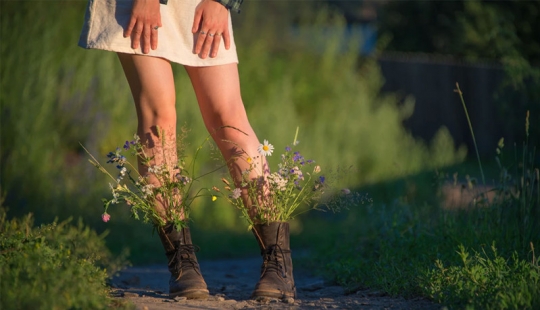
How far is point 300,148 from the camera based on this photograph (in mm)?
8898

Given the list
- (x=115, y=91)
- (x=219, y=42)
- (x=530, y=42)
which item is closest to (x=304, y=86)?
(x=115, y=91)

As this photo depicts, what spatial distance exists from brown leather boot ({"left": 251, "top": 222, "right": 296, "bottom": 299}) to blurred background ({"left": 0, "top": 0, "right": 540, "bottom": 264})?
13.3 inches

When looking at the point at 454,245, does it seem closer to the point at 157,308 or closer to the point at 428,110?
the point at 157,308

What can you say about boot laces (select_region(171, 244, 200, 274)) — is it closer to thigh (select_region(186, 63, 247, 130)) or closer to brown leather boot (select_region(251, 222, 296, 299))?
brown leather boot (select_region(251, 222, 296, 299))

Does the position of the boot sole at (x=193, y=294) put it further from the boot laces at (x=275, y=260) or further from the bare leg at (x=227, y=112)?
the bare leg at (x=227, y=112)

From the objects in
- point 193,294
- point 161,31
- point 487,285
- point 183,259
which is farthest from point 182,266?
point 487,285

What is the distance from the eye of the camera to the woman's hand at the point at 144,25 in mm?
2979

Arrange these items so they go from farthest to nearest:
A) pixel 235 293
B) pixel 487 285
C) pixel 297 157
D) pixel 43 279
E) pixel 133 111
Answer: pixel 133 111 → pixel 235 293 → pixel 297 157 → pixel 487 285 → pixel 43 279

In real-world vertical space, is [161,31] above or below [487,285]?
above

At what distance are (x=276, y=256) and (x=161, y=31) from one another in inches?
40.9

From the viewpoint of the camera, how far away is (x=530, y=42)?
14211 mm

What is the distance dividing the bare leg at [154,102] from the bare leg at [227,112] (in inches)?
5.5

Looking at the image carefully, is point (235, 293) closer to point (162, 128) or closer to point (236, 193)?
point (236, 193)

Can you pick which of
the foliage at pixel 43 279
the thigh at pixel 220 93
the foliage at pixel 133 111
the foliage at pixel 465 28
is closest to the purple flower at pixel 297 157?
the thigh at pixel 220 93
